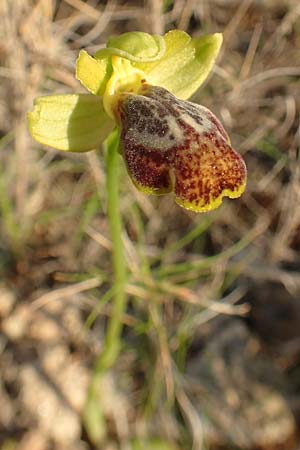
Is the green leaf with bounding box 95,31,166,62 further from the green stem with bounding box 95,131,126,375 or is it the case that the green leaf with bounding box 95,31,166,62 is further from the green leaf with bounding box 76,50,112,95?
the green stem with bounding box 95,131,126,375

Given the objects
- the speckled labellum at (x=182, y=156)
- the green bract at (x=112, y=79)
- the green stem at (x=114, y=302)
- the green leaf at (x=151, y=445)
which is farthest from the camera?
the green leaf at (x=151, y=445)

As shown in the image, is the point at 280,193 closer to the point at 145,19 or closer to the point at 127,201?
the point at 127,201

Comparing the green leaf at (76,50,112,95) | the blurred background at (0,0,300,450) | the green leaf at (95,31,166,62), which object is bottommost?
the blurred background at (0,0,300,450)

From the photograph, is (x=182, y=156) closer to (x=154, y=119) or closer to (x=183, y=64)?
(x=154, y=119)

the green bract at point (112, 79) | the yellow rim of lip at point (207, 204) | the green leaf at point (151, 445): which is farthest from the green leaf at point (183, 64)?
the green leaf at point (151, 445)

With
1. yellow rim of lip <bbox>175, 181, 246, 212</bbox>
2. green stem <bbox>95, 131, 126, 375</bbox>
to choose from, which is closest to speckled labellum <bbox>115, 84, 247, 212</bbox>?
yellow rim of lip <bbox>175, 181, 246, 212</bbox>

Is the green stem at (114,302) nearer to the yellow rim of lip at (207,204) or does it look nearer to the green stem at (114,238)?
the green stem at (114,238)
